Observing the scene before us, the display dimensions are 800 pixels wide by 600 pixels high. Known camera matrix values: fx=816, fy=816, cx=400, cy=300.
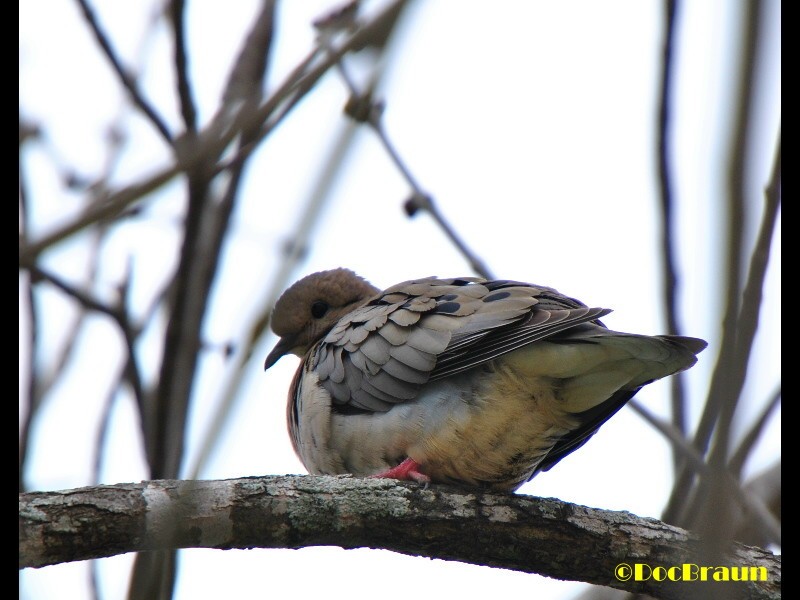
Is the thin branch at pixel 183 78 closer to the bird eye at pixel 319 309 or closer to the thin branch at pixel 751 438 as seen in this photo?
the thin branch at pixel 751 438

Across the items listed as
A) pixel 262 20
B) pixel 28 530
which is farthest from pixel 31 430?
pixel 262 20

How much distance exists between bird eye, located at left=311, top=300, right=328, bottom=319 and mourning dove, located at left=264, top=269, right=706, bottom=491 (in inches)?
53.9

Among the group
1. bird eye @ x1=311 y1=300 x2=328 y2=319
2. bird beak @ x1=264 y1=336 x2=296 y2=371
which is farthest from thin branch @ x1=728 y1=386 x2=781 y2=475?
bird beak @ x1=264 y1=336 x2=296 y2=371

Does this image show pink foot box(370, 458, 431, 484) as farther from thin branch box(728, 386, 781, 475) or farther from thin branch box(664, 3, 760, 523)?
thin branch box(664, 3, 760, 523)

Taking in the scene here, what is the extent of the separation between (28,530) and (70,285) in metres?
0.93

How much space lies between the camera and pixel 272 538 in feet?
10.9

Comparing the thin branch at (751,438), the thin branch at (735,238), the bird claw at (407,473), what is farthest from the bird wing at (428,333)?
the thin branch at (735,238)

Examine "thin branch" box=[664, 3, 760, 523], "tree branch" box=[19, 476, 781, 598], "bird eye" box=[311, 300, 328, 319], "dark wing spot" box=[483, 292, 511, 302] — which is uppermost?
"bird eye" box=[311, 300, 328, 319]

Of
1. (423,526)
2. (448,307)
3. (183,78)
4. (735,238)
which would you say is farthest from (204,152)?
(448,307)

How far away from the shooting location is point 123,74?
263 centimetres

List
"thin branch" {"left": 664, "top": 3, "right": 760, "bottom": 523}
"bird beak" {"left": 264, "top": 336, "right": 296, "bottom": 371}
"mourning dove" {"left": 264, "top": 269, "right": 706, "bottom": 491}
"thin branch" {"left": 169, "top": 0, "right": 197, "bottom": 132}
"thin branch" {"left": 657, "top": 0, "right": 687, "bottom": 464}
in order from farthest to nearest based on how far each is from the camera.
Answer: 1. "bird beak" {"left": 264, "top": 336, "right": 296, "bottom": 371}
2. "mourning dove" {"left": 264, "top": 269, "right": 706, "bottom": 491}
3. "thin branch" {"left": 169, "top": 0, "right": 197, "bottom": 132}
4. "thin branch" {"left": 657, "top": 0, "right": 687, "bottom": 464}
5. "thin branch" {"left": 664, "top": 3, "right": 760, "bottom": 523}

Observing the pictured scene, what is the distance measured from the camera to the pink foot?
4035 millimetres

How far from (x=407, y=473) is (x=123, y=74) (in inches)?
91.7

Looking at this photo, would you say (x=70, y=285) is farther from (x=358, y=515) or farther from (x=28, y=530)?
(x=358, y=515)
